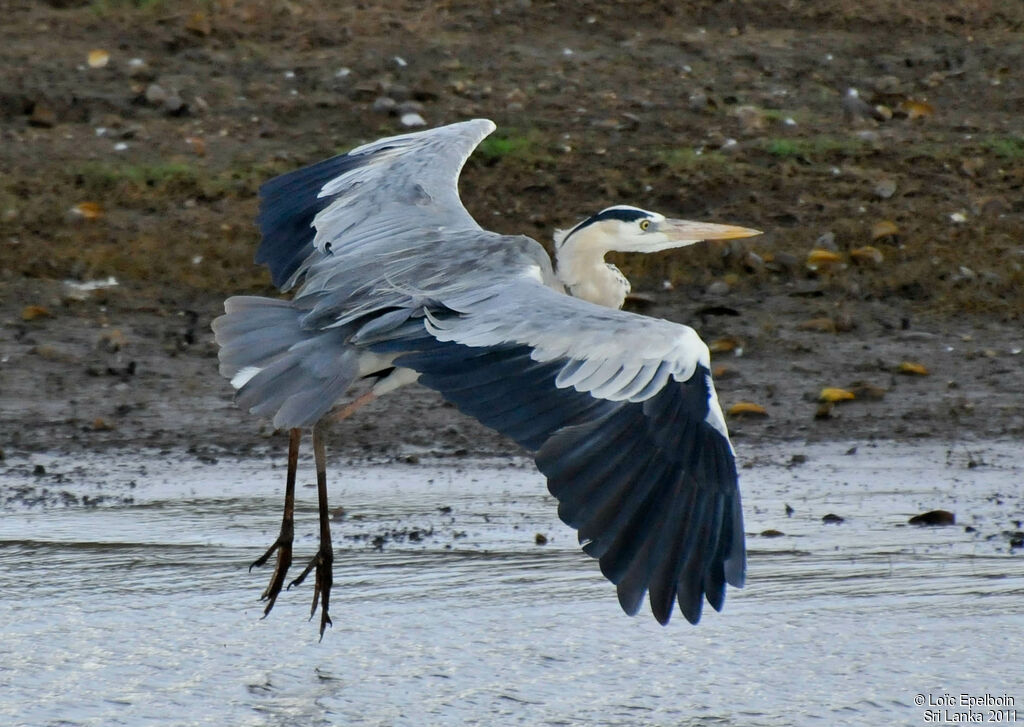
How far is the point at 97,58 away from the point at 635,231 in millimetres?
5295

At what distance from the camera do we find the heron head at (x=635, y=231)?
19.4 ft

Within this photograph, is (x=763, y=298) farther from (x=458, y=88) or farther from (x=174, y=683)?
(x=174, y=683)

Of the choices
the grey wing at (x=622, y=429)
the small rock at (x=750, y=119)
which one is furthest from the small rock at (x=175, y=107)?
the grey wing at (x=622, y=429)

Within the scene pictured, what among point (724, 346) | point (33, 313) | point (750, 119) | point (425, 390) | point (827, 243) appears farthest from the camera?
point (750, 119)

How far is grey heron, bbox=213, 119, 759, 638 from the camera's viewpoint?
13.2 feet

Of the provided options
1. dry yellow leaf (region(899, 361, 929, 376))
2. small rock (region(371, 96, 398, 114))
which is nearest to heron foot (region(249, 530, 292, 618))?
dry yellow leaf (region(899, 361, 929, 376))

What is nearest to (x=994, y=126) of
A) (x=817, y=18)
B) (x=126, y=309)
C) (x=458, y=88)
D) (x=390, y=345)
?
(x=817, y=18)

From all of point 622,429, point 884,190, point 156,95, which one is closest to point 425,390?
point 884,190

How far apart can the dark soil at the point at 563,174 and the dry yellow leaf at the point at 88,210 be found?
0.04 ft

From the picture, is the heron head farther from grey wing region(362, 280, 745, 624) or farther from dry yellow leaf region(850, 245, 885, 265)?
dry yellow leaf region(850, 245, 885, 265)

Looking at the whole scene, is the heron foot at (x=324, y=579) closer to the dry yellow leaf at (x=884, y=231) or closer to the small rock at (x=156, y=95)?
the dry yellow leaf at (x=884, y=231)

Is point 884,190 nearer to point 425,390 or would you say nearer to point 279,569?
point 425,390

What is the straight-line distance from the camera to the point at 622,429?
13.7 ft

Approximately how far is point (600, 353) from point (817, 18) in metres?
7.42
